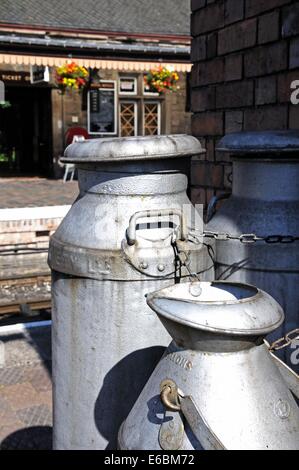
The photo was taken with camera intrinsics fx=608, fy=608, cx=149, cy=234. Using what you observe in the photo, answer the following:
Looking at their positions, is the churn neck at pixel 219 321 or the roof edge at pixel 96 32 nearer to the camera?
the churn neck at pixel 219 321

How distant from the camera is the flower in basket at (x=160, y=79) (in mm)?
18125

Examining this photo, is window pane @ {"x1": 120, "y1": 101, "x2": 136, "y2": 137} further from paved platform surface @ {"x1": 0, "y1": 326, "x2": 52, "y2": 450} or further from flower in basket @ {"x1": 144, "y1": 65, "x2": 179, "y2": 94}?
paved platform surface @ {"x1": 0, "y1": 326, "x2": 52, "y2": 450}

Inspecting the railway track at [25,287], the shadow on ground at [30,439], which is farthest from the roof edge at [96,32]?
the shadow on ground at [30,439]

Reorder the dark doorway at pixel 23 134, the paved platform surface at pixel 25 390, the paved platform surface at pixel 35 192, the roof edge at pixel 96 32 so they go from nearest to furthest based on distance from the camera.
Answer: the paved platform surface at pixel 25 390 → the paved platform surface at pixel 35 192 → the roof edge at pixel 96 32 → the dark doorway at pixel 23 134

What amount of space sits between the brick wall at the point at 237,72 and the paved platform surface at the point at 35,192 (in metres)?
8.22

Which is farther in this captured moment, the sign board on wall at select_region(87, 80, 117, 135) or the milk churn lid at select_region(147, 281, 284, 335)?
the sign board on wall at select_region(87, 80, 117, 135)

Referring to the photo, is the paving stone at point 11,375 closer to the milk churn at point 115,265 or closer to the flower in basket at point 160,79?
the milk churn at point 115,265

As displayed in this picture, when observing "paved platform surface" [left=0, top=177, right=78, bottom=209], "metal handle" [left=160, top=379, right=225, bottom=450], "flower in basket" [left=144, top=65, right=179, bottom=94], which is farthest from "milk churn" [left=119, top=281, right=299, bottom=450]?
"flower in basket" [left=144, top=65, right=179, bottom=94]

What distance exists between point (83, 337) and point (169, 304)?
2.24 ft

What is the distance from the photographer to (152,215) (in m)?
2.50

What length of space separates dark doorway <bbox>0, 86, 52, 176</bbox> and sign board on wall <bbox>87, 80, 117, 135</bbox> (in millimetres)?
1714

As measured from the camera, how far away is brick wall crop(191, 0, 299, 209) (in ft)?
13.5

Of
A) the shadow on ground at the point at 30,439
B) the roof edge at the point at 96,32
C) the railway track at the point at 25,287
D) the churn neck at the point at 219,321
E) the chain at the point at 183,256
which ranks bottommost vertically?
the railway track at the point at 25,287

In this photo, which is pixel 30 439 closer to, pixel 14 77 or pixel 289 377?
pixel 289 377
